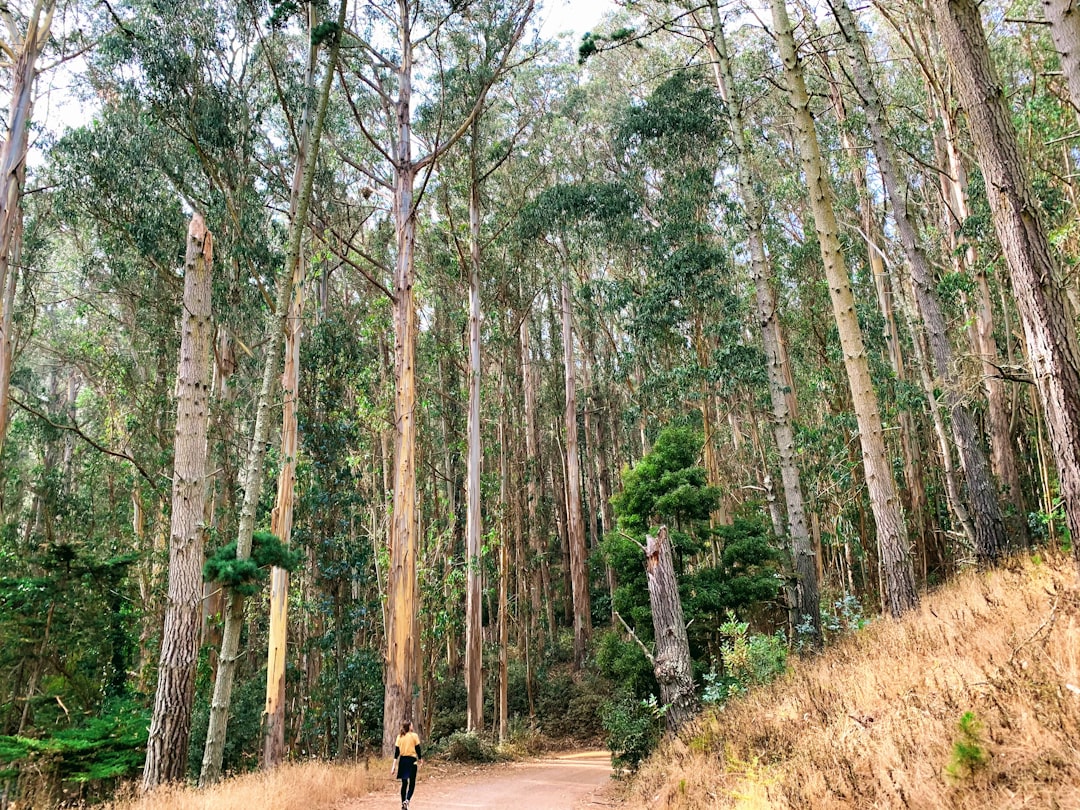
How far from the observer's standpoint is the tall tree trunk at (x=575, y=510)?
63.9ft

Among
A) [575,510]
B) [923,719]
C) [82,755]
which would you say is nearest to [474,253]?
[575,510]

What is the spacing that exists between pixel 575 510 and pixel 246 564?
46.2 ft

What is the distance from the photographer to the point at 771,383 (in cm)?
1084

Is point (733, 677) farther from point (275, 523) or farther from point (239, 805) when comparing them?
point (275, 523)

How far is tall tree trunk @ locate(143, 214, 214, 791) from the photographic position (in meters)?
6.52

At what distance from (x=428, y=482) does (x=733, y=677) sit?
48.2 feet

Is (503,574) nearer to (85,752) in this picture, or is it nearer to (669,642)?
(669,642)

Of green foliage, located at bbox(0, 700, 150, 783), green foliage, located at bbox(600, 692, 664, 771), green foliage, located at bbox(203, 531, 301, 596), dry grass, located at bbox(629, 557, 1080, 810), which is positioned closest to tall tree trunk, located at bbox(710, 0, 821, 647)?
A: green foliage, located at bbox(600, 692, 664, 771)

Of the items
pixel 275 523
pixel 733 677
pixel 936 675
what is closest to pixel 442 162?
pixel 275 523

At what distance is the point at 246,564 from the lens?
21.1 feet

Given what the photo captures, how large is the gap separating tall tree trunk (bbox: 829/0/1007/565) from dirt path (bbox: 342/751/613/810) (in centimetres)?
603

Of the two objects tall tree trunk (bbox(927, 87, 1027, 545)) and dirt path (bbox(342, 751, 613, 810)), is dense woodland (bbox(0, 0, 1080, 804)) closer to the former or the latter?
tall tree trunk (bbox(927, 87, 1027, 545))

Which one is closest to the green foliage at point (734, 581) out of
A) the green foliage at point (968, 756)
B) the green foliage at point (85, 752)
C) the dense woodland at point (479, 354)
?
the dense woodland at point (479, 354)

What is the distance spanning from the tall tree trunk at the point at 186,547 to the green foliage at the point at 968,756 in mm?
6876
